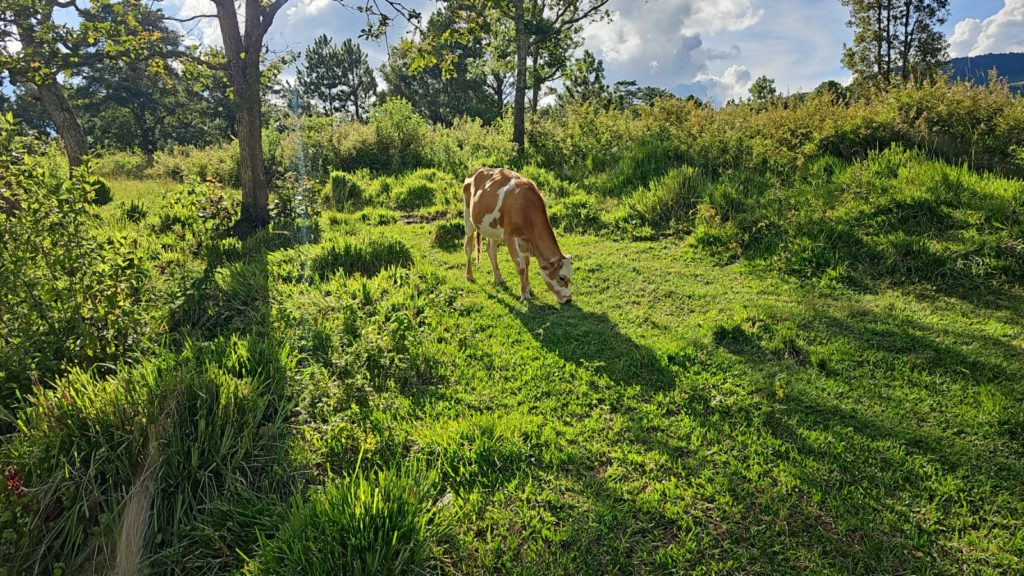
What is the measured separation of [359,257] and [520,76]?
9122 millimetres

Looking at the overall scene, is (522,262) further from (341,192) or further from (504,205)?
(341,192)

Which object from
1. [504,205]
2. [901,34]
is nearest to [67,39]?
[504,205]

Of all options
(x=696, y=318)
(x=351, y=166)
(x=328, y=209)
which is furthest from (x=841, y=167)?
(x=351, y=166)

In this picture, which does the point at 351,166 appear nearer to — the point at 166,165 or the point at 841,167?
the point at 166,165

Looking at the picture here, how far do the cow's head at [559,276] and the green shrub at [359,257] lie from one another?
2.52 metres

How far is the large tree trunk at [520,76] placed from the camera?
1335cm

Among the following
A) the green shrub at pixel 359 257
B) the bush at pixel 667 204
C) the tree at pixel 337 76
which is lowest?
the green shrub at pixel 359 257

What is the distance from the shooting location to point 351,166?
51.4ft

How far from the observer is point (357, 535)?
2.33 meters

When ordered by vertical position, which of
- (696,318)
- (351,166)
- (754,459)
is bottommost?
(754,459)

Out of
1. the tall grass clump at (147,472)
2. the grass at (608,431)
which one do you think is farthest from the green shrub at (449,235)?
the tall grass clump at (147,472)

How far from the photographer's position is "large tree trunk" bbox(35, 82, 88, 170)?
12.6 m

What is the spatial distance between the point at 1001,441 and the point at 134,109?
51119 mm

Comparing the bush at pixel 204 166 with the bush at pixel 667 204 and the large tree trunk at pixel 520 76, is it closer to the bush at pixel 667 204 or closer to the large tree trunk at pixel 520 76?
the large tree trunk at pixel 520 76
